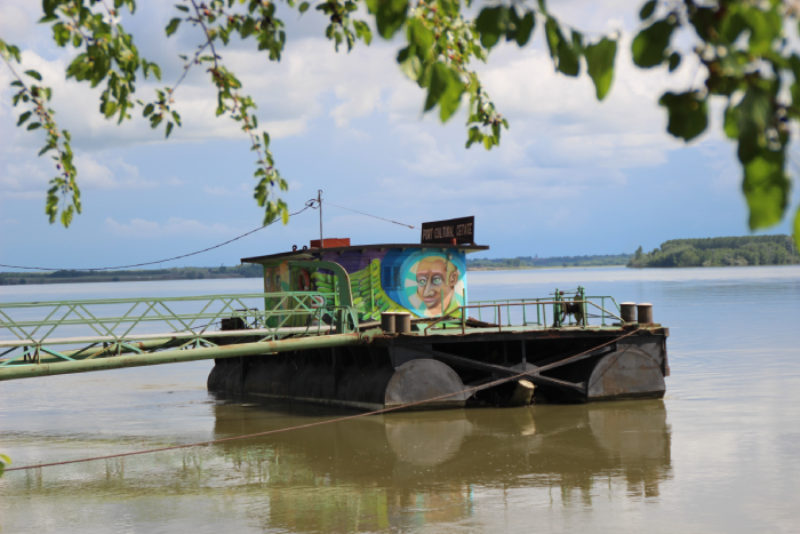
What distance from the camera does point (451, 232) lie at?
2739 centimetres

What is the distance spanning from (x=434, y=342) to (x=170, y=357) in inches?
265

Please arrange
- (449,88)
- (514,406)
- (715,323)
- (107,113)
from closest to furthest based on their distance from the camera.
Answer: (449,88)
(107,113)
(514,406)
(715,323)

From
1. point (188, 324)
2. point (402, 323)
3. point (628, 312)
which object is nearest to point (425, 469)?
point (402, 323)

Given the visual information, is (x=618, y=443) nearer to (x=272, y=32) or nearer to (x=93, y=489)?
(x=93, y=489)

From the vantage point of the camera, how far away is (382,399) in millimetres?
21578

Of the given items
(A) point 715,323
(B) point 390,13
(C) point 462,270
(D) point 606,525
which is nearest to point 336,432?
(C) point 462,270

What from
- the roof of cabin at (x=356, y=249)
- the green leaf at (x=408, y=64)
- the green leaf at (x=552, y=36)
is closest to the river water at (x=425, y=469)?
the roof of cabin at (x=356, y=249)

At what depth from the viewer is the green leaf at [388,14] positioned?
2719mm

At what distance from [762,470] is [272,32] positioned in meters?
13.9

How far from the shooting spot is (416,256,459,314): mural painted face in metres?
25.3

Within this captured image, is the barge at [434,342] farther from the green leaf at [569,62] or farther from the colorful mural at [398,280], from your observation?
the green leaf at [569,62]

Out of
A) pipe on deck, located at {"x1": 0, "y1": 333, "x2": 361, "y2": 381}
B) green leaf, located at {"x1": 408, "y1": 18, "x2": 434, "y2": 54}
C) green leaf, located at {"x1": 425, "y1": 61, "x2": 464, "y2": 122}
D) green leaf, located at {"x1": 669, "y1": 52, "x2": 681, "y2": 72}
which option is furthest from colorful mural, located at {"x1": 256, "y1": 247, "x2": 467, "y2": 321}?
green leaf, located at {"x1": 669, "y1": 52, "x2": 681, "y2": 72}

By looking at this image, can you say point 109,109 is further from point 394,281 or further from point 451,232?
point 451,232

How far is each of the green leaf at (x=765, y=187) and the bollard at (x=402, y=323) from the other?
19.6 metres
